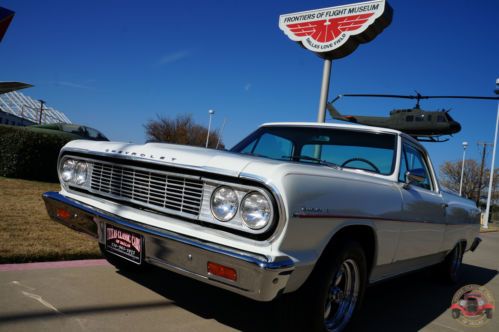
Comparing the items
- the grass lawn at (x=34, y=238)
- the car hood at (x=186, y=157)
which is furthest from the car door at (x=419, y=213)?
the grass lawn at (x=34, y=238)

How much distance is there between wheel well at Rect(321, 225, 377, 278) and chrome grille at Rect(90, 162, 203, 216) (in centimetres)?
91

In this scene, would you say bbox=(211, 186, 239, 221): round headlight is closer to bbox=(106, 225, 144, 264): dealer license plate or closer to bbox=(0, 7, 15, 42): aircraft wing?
bbox=(106, 225, 144, 264): dealer license plate

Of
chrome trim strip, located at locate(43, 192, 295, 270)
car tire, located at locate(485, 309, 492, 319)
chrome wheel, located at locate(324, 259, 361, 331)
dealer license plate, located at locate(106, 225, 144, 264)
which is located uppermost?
chrome trim strip, located at locate(43, 192, 295, 270)

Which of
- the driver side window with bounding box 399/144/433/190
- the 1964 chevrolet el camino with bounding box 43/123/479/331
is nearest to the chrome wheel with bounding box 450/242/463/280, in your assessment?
the driver side window with bounding box 399/144/433/190

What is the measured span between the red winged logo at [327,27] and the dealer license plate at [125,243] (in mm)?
7730

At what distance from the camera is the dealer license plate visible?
254cm

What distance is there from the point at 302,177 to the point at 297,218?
0.25 m

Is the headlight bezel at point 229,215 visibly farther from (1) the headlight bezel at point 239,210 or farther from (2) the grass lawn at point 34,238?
(2) the grass lawn at point 34,238

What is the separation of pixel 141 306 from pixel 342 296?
4.96 feet

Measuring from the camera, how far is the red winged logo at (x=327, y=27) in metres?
8.88

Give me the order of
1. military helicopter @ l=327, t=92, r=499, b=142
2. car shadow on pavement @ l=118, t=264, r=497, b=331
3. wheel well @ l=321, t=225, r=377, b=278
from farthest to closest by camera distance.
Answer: military helicopter @ l=327, t=92, r=499, b=142 → car shadow on pavement @ l=118, t=264, r=497, b=331 → wheel well @ l=321, t=225, r=377, b=278

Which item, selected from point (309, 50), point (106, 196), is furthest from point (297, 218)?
point (309, 50)

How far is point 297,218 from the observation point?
Answer: 2.18 m

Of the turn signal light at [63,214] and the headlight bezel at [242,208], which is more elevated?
the headlight bezel at [242,208]
